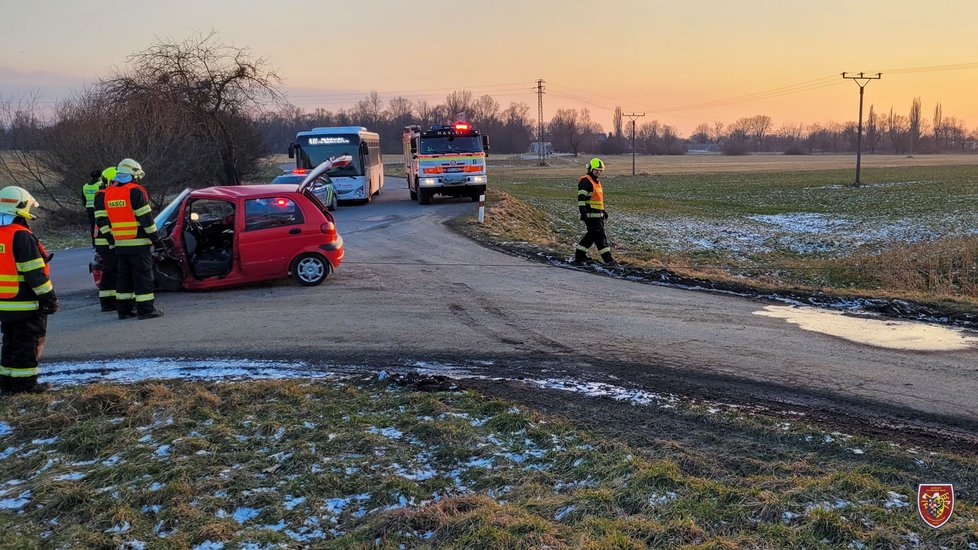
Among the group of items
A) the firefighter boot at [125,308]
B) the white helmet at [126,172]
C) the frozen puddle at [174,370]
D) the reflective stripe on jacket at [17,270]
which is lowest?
the frozen puddle at [174,370]

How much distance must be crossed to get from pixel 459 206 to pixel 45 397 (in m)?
18.2

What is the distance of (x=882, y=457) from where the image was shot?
4.34 m

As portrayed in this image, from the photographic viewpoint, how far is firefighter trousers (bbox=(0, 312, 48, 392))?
5824 millimetres

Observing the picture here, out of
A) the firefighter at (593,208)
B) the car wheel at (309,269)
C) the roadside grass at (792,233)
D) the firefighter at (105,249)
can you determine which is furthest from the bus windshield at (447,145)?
the firefighter at (105,249)

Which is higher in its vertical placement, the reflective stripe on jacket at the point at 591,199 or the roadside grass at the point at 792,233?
the reflective stripe on jacket at the point at 591,199

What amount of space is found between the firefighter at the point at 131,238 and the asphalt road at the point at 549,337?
30 cm

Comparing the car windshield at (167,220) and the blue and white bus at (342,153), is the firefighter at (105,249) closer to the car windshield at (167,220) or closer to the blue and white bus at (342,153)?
the car windshield at (167,220)

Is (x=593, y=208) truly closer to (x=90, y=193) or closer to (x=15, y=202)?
(x=15, y=202)

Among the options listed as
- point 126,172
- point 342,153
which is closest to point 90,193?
point 126,172

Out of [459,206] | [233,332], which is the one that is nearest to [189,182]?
[459,206]

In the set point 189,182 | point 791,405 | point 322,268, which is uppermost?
point 189,182

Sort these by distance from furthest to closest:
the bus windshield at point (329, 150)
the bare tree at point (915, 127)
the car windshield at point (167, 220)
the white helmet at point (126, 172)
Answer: the bare tree at point (915, 127), the bus windshield at point (329, 150), the car windshield at point (167, 220), the white helmet at point (126, 172)

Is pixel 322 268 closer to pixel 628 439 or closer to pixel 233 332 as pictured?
pixel 233 332

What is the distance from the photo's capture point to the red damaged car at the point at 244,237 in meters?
9.99
